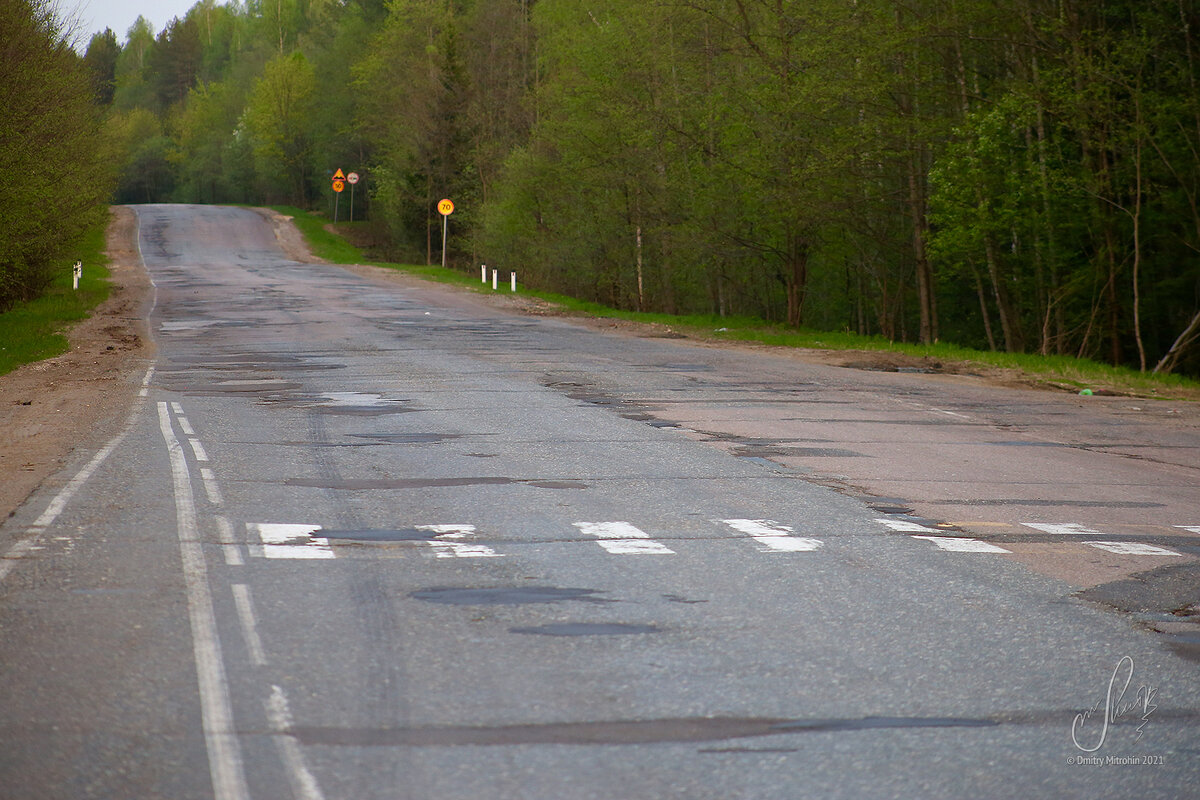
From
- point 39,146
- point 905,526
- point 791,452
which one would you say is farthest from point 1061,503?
point 39,146

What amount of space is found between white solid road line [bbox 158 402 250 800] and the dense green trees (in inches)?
633

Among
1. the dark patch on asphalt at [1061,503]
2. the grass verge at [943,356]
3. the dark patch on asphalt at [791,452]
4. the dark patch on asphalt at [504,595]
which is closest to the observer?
the dark patch on asphalt at [504,595]

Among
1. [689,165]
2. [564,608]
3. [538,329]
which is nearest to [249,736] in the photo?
[564,608]

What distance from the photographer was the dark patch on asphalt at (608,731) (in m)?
4.46

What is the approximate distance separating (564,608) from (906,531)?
3.10 m

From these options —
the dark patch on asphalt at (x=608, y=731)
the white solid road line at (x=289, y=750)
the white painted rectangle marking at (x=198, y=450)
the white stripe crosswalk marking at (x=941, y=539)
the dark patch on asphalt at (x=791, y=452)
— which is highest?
the dark patch on asphalt at (x=791, y=452)

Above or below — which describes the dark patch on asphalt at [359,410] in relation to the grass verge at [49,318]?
below

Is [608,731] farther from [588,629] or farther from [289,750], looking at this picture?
[588,629]

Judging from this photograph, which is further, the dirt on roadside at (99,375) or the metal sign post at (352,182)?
the metal sign post at (352,182)

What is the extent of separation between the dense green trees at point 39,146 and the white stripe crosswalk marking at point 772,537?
17721mm

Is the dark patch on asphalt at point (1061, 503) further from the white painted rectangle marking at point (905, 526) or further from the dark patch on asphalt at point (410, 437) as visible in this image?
the dark patch on asphalt at point (410, 437)

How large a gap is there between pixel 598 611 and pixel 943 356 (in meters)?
18.8

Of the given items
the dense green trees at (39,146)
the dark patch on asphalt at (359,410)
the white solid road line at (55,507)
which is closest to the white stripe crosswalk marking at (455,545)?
the white solid road line at (55,507)

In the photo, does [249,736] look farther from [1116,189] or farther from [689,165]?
[689,165]
